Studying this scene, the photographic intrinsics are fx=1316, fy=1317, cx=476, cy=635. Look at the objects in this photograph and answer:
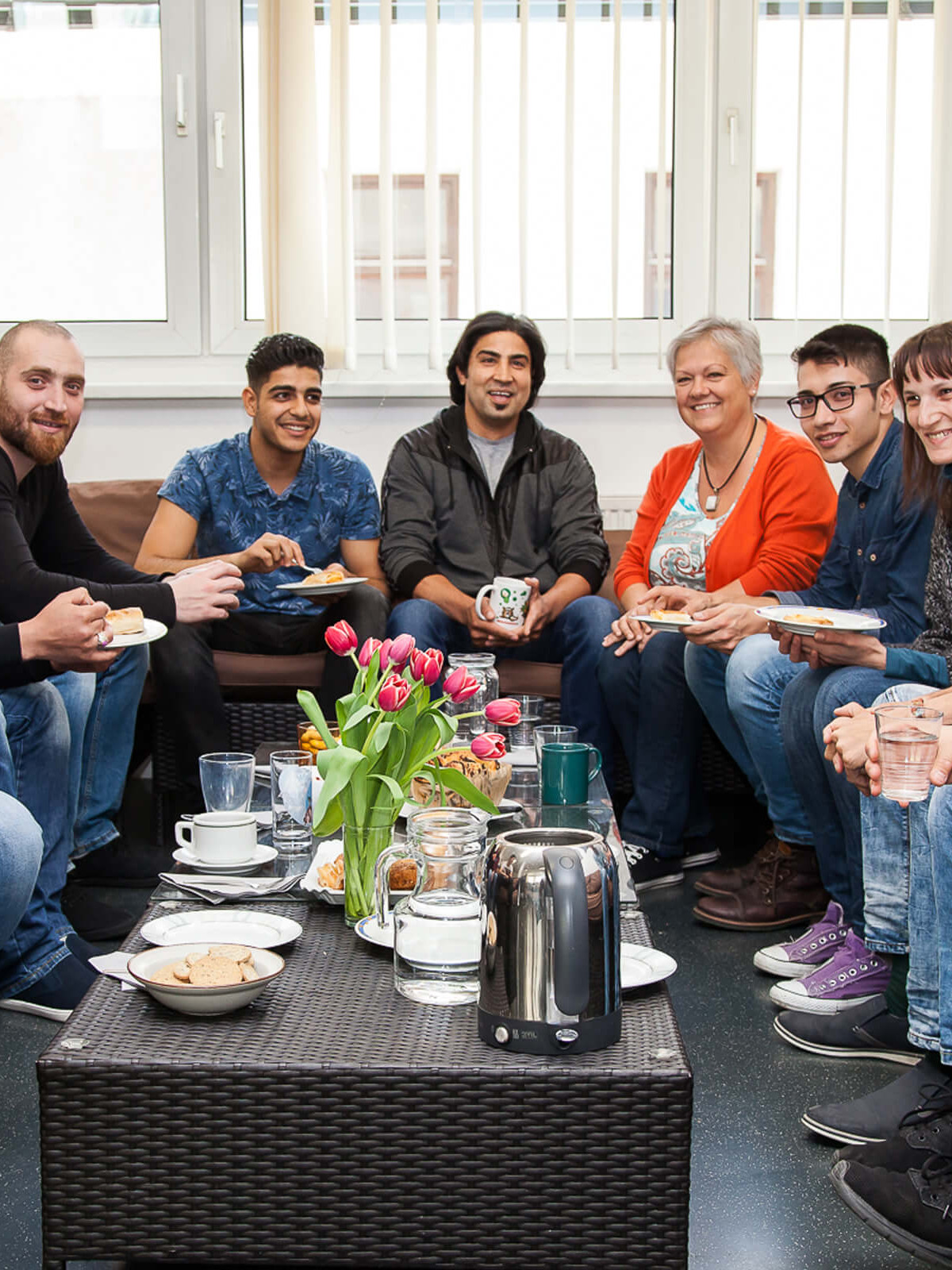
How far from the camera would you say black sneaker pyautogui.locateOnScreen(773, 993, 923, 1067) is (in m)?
2.03

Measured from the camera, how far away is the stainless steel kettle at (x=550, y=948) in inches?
46.8

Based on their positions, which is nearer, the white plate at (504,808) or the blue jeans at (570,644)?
the white plate at (504,808)

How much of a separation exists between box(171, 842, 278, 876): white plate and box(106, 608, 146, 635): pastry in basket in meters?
0.78

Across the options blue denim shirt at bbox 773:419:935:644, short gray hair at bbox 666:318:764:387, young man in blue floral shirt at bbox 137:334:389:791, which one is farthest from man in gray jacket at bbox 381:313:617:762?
blue denim shirt at bbox 773:419:935:644

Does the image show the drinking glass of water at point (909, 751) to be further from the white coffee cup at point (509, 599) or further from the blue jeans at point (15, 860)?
the white coffee cup at point (509, 599)

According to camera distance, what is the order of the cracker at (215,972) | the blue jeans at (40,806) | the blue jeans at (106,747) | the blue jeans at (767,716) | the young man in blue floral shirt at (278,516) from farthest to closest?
1. the young man in blue floral shirt at (278,516)
2. the blue jeans at (106,747)
3. the blue jeans at (767,716)
4. the blue jeans at (40,806)
5. the cracker at (215,972)

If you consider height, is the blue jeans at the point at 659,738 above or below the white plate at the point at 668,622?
below

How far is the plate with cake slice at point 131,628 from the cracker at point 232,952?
107cm

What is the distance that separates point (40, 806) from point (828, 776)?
1396 mm

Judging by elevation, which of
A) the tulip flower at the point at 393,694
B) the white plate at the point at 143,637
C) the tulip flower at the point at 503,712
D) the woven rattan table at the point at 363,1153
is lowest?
the woven rattan table at the point at 363,1153

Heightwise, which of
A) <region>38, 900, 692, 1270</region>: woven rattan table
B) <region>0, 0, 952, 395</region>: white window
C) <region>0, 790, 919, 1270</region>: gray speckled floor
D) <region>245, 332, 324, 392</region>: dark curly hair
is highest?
<region>0, 0, 952, 395</region>: white window

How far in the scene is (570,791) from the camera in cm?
199

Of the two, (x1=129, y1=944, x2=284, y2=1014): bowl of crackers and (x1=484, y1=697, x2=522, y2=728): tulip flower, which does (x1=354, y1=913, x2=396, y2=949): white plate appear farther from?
(x1=484, y1=697, x2=522, y2=728): tulip flower

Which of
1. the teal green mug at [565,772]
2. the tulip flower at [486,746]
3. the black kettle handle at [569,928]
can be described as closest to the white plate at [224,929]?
→ the tulip flower at [486,746]
